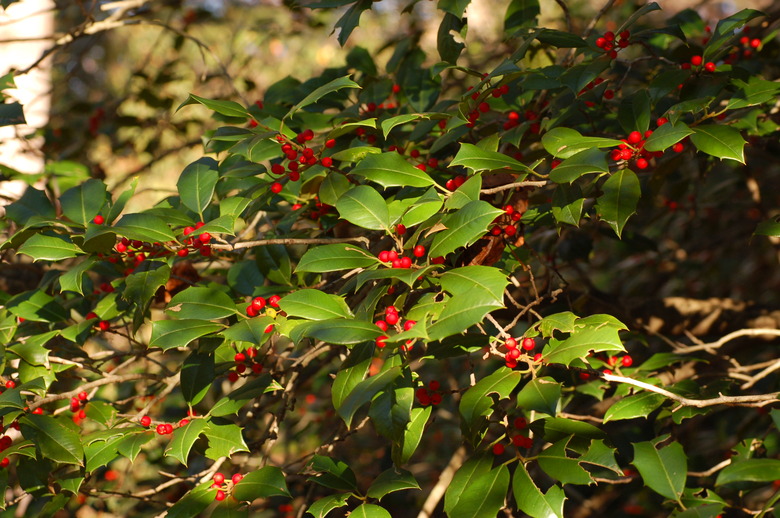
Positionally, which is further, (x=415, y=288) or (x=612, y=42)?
(x=612, y=42)

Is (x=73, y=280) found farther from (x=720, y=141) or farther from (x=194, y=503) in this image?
(x=720, y=141)

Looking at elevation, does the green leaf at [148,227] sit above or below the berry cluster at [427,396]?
above

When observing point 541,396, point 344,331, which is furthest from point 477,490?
point 344,331

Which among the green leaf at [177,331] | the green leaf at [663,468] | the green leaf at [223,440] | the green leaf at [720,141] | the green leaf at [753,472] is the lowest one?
the green leaf at [663,468]

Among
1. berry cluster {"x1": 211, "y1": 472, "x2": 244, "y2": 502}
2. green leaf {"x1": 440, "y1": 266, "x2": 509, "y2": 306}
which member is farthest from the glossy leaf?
green leaf {"x1": 440, "y1": 266, "x2": 509, "y2": 306}

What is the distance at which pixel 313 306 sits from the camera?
1267mm

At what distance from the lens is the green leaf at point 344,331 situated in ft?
3.49

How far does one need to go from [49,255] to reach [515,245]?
102 centimetres

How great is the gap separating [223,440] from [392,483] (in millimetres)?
378

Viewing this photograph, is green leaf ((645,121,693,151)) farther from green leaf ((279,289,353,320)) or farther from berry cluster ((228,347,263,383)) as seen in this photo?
berry cluster ((228,347,263,383))

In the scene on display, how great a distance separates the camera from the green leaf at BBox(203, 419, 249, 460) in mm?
1432

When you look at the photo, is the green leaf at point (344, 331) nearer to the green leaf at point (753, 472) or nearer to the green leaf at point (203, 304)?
the green leaf at point (203, 304)

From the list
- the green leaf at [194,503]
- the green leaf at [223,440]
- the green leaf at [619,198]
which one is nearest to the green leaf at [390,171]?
the green leaf at [619,198]

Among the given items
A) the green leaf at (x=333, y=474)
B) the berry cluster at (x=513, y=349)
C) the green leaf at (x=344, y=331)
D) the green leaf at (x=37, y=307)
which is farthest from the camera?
the green leaf at (x=37, y=307)
